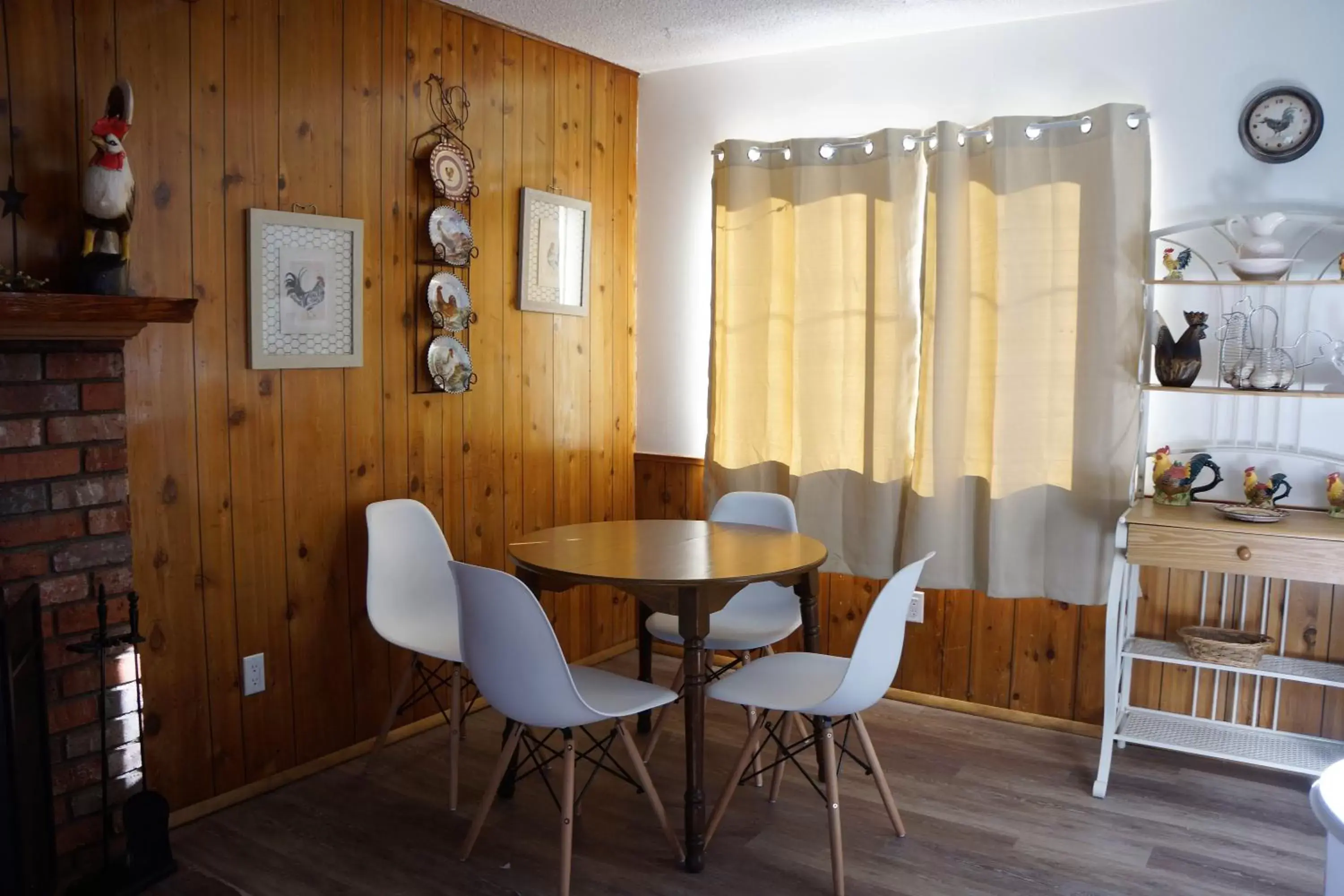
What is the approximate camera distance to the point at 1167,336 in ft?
10.4

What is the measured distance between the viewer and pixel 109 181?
7.41 ft

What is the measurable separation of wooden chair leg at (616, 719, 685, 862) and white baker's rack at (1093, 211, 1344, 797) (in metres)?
1.29

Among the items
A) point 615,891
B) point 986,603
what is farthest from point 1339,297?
point 615,891

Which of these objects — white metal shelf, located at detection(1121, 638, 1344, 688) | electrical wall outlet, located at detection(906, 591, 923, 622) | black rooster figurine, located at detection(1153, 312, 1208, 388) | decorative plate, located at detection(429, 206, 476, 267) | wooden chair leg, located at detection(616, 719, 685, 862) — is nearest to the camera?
wooden chair leg, located at detection(616, 719, 685, 862)

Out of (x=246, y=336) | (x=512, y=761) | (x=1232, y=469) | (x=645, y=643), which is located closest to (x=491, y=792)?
(x=512, y=761)

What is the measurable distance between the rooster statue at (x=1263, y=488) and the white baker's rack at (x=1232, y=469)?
46mm

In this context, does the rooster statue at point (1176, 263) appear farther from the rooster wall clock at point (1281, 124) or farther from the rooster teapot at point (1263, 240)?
the rooster wall clock at point (1281, 124)

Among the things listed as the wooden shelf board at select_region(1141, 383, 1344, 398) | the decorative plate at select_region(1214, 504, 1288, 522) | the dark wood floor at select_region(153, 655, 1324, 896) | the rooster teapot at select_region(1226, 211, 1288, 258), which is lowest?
the dark wood floor at select_region(153, 655, 1324, 896)

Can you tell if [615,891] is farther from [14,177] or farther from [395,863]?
[14,177]

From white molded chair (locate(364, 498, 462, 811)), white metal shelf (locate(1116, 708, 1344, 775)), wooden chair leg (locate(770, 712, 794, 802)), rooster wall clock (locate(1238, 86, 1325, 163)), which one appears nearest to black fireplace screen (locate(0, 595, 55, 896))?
white molded chair (locate(364, 498, 462, 811))

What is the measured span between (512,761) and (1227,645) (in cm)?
215

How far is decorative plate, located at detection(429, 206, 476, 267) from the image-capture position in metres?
3.34

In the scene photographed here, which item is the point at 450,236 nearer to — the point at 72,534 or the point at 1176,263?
the point at 72,534

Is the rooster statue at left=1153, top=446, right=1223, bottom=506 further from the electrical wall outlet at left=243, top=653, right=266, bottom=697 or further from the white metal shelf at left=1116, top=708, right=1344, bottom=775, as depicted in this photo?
the electrical wall outlet at left=243, top=653, right=266, bottom=697
